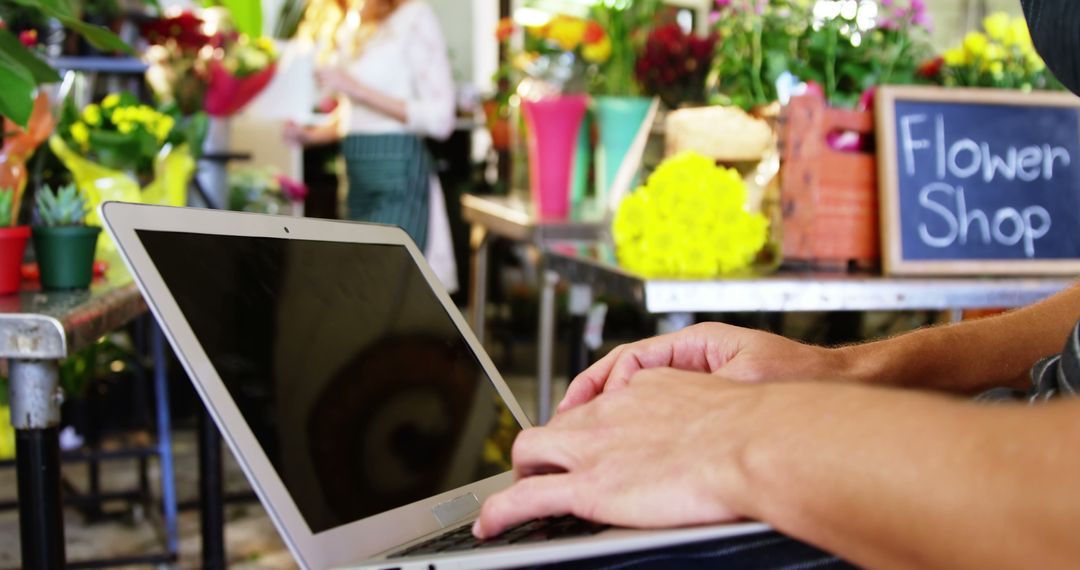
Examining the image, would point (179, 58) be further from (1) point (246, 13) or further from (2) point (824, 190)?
(1) point (246, 13)

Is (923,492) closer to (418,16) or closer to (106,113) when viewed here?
(106,113)

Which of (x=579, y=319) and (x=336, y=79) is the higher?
(x=336, y=79)

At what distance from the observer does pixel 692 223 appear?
1.44 meters


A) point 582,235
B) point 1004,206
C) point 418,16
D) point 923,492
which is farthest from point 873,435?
point 418,16

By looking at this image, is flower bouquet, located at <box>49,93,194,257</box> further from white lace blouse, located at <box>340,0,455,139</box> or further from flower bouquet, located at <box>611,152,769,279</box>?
white lace blouse, located at <box>340,0,455,139</box>

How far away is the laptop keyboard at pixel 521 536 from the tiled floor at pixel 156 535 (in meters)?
1.63

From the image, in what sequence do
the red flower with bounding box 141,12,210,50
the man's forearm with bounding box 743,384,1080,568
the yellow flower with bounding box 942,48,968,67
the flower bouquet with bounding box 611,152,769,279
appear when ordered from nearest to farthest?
the man's forearm with bounding box 743,384,1080,568
the flower bouquet with bounding box 611,152,769,279
the yellow flower with bounding box 942,48,968,67
the red flower with bounding box 141,12,210,50

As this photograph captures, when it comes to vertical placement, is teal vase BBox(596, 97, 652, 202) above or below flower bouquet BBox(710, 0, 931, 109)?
below

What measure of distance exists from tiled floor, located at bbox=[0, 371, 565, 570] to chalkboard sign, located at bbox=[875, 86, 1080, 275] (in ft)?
4.70

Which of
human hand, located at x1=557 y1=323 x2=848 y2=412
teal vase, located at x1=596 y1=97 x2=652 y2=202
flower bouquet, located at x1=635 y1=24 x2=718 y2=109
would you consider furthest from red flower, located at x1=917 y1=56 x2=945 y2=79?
human hand, located at x1=557 y1=323 x2=848 y2=412

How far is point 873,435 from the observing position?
0.49 metres

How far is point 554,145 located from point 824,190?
0.82 metres

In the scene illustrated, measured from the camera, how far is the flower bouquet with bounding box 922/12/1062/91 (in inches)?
69.3

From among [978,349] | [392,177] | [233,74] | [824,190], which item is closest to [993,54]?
[824,190]
